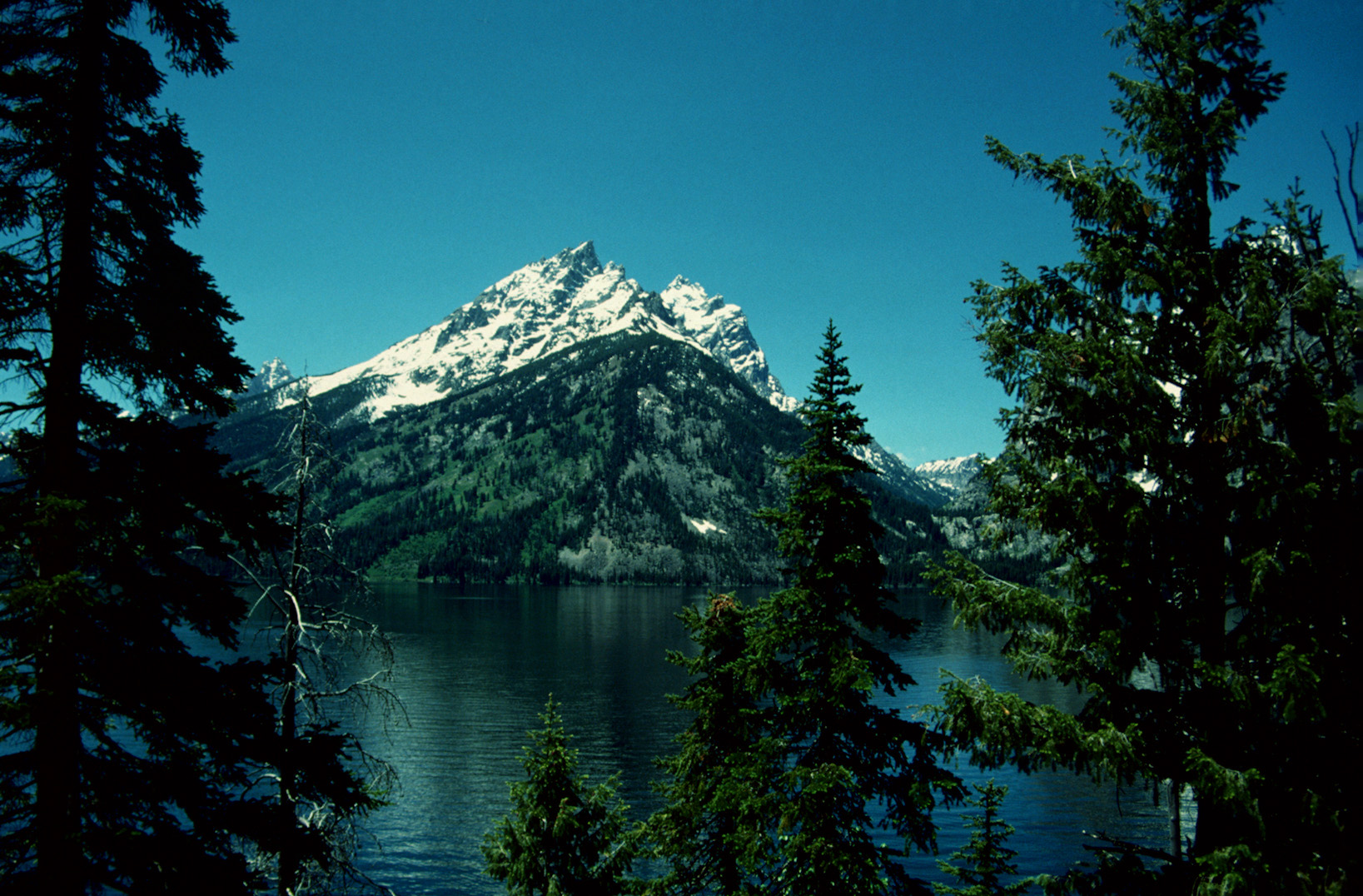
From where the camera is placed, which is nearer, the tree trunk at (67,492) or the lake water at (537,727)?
the tree trunk at (67,492)

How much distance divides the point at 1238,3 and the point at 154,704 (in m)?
15.8

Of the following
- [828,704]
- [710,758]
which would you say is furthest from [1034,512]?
[710,758]

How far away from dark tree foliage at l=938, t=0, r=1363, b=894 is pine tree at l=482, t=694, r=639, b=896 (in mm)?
15695

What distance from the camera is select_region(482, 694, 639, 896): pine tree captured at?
2216 cm

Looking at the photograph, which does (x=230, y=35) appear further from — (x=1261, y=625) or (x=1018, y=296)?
(x=1261, y=625)

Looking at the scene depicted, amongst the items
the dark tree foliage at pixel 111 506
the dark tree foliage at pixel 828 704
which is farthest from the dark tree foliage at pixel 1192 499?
the dark tree foliage at pixel 111 506

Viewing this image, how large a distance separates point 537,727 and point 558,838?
54.8 meters

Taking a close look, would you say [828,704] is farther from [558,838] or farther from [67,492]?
[67,492]

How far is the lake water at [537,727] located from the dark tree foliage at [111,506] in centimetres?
994

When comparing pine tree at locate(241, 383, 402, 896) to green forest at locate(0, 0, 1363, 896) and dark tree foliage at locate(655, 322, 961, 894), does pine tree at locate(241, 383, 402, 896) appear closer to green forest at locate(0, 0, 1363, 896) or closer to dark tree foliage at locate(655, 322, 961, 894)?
green forest at locate(0, 0, 1363, 896)

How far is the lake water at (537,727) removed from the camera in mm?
48062

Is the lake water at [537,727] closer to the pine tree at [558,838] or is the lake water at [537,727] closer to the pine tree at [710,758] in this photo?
the pine tree at [558,838]

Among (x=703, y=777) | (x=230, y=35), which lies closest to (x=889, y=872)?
(x=703, y=777)

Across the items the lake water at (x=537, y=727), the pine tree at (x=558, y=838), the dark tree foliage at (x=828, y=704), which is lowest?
the lake water at (x=537, y=727)
